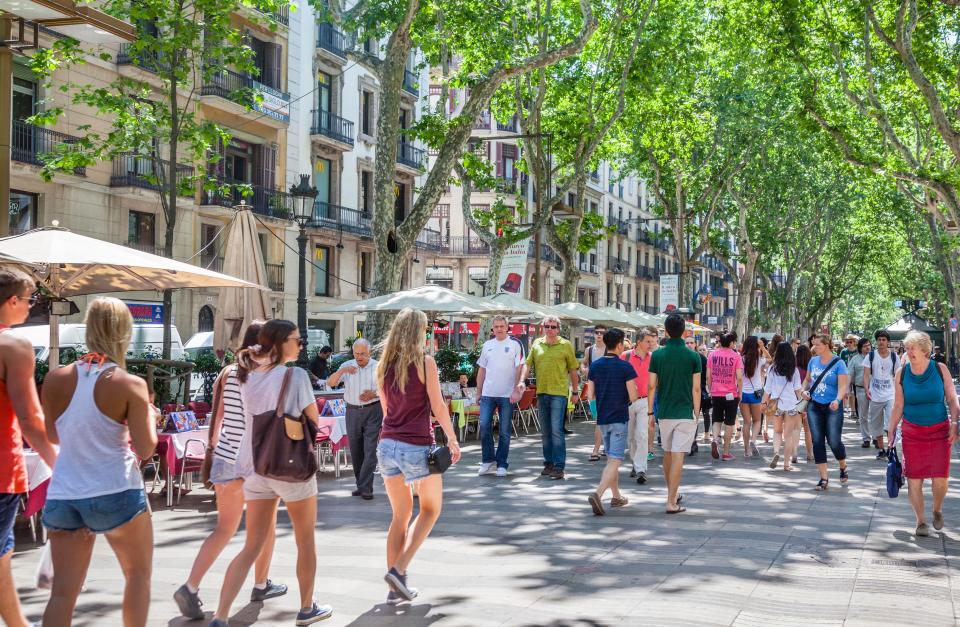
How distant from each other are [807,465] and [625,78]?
11.1 m

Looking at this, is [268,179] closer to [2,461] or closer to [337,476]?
[337,476]

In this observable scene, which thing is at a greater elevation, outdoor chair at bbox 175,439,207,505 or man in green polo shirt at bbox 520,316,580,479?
man in green polo shirt at bbox 520,316,580,479

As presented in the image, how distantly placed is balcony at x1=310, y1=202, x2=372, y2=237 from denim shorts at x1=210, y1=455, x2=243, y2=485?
28827 mm

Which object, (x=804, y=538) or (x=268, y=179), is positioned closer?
(x=804, y=538)

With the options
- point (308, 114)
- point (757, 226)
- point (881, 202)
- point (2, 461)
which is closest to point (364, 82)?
point (308, 114)

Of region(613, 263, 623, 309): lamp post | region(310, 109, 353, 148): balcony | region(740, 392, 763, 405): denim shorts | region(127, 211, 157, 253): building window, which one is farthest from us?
region(613, 263, 623, 309): lamp post

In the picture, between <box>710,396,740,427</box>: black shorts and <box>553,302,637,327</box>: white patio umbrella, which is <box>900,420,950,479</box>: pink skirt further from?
<box>553,302,637,327</box>: white patio umbrella

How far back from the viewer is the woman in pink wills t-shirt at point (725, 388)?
535 inches

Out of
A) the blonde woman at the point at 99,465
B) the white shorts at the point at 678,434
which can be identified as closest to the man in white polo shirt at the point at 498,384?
the white shorts at the point at 678,434

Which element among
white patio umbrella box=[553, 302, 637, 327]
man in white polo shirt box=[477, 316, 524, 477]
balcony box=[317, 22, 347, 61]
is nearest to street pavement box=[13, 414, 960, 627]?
man in white polo shirt box=[477, 316, 524, 477]

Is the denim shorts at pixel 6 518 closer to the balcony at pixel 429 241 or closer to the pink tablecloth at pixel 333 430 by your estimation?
the pink tablecloth at pixel 333 430

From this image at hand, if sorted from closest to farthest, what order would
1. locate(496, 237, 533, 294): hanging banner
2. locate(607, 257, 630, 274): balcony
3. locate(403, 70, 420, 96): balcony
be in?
locate(496, 237, 533, 294): hanging banner, locate(403, 70, 420, 96): balcony, locate(607, 257, 630, 274): balcony

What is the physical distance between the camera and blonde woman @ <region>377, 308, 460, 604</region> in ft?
18.7

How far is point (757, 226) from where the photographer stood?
39.5 meters
